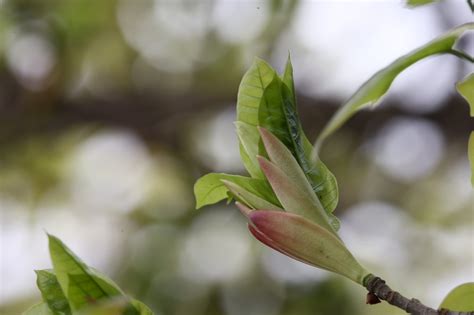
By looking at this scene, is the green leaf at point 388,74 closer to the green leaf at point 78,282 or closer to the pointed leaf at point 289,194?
the pointed leaf at point 289,194

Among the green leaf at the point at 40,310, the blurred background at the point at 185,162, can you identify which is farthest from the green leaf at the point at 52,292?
the blurred background at the point at 185,162

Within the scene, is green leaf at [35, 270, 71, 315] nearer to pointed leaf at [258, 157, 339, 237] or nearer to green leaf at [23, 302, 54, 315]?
green leaf at [23, 302, 54, 315]

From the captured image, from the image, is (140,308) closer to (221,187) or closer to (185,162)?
(221,187)

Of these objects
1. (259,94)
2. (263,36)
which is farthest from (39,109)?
(259,94)

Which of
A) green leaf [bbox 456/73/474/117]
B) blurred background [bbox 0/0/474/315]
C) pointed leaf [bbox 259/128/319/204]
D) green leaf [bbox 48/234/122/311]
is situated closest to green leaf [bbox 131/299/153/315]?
green leaf [bbox 48/234/122/311]

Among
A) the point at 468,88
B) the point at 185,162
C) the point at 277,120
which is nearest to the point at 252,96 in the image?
the point at 277,120
